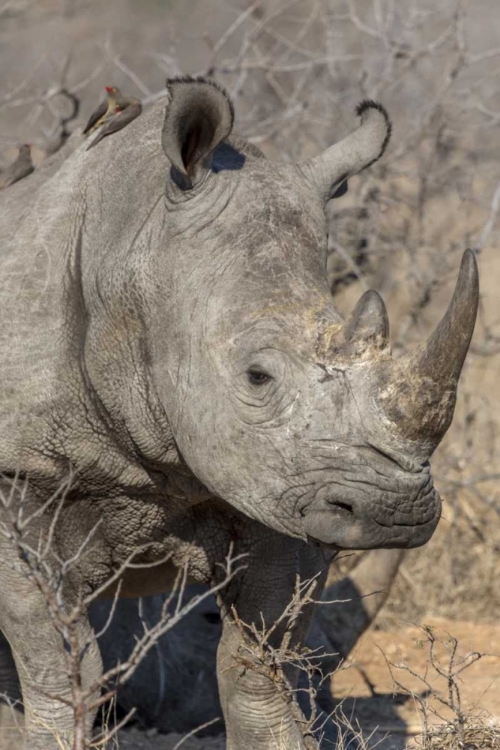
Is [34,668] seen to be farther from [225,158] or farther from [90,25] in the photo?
[90,25]

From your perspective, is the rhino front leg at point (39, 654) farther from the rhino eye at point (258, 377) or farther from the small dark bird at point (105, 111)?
the small dark bird at point (105, 111)

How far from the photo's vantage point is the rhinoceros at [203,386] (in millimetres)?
3514

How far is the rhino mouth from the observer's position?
3.47 m

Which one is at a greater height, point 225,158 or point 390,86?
point 390,86

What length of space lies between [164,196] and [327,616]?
8.74 feet

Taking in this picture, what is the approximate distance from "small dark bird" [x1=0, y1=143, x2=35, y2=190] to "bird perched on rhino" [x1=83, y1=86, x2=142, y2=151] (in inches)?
19.4

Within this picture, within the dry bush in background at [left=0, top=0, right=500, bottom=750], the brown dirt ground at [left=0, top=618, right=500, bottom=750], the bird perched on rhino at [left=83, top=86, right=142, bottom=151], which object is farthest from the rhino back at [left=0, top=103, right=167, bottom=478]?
the dry bush in background at [left=0, top=0, right=500, bottom=750]

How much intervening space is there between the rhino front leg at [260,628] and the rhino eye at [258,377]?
967 mm

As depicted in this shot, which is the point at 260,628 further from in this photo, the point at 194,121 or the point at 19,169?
the point at 19,169

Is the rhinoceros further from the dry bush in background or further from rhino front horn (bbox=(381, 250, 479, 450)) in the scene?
the dry bush in background

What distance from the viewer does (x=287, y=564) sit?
461 cm

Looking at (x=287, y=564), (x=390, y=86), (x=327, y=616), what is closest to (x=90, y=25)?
(x=390, y=86)

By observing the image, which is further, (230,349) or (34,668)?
(34,668)

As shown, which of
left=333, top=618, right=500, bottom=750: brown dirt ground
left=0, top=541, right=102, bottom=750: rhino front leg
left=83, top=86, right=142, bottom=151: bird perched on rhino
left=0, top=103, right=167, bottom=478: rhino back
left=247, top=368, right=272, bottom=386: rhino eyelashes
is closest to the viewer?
left=247, top=368, right=272, bottom=386: rhino eyelashes
